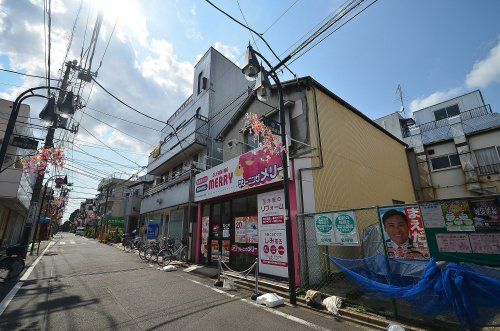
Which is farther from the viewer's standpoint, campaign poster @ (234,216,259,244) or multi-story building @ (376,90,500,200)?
multi-story building @ (376,90,500,200)

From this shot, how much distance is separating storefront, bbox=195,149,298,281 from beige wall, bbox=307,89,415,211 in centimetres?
177

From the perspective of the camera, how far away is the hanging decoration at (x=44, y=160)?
42.9 ft

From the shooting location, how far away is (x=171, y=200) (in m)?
18.5

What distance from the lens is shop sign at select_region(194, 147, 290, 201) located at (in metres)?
9.69

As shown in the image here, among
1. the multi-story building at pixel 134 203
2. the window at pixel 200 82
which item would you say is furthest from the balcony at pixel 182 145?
the multi-story building at pixel 134 203

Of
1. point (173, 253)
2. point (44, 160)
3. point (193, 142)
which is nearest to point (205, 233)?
point (173, 253)

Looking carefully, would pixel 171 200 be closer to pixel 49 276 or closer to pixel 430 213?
pixel 49 276

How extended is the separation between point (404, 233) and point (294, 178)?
155 inches

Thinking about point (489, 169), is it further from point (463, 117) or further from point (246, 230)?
point (246, 230)

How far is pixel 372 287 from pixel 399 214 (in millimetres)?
1964

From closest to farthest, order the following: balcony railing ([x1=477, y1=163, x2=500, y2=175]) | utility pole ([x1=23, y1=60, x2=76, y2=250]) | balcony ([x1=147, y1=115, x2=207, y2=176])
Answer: utility pole ([x1=23, y1=60, x2=76, y2=250]), balcony railing ([x1=477, y1=163, x2=500, y2=175]), balcony ([x1=147, y1=115, x2=207, y2=176])

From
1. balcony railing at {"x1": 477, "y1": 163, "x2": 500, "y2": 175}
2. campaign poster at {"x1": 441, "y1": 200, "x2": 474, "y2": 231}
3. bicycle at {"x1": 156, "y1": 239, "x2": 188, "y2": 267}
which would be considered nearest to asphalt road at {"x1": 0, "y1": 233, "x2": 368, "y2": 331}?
campaign poster at {"x1": 441, "y1": 200, "x2": 474, "y2": 231}

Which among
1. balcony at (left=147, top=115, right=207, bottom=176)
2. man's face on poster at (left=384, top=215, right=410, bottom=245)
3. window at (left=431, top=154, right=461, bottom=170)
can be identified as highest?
balcony at (left=147, top=115, right=207, bottom=176)

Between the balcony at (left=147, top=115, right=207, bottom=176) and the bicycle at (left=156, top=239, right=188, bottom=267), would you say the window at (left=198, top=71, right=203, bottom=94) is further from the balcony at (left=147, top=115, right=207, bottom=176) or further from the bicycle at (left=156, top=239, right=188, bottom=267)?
the bicycle at (left=156, top=239, right=188, bottom=267)
